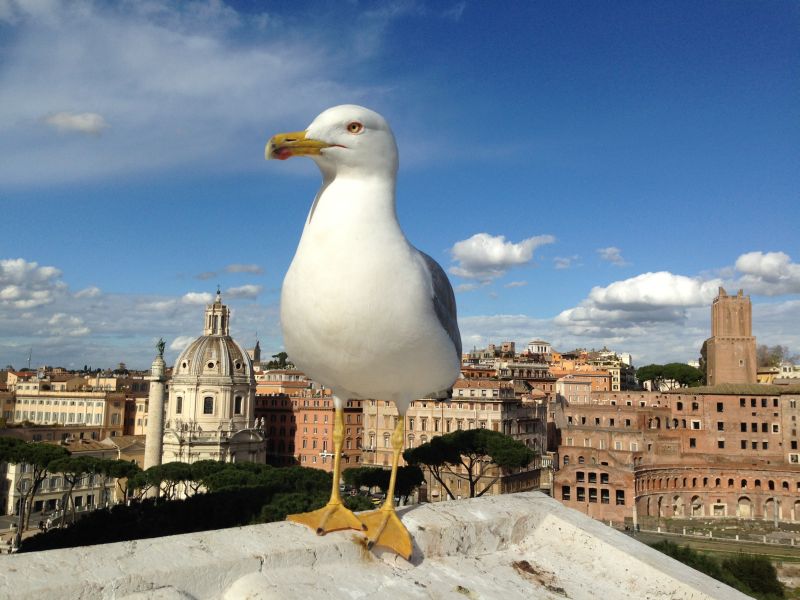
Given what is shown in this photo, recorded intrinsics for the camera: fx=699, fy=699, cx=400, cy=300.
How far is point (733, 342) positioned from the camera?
7694 centimetres

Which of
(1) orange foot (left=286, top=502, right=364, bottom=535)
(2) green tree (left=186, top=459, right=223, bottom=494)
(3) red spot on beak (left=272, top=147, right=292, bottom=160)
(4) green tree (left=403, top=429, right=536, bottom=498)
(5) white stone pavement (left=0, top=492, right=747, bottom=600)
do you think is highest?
(3) red spot on beak (left=272, top=147, right=292, bottom=160)

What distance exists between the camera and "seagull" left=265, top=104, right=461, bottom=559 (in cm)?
443

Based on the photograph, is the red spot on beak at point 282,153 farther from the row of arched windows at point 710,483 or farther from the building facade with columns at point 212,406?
the building facade with columns at point 212,406

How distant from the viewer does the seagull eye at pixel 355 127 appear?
4652 millimetres

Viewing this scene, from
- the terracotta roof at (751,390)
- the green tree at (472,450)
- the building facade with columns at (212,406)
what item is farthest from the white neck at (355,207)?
the terracotta roof at (751,390)

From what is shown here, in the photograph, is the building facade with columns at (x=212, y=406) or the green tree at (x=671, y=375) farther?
the green tree at (x=671, y=375)

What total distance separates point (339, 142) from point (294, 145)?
0.98 feet

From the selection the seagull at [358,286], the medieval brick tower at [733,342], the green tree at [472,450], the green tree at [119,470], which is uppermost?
the medieval brick tower at [733,342]

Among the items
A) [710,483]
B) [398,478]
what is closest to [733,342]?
[710,483]

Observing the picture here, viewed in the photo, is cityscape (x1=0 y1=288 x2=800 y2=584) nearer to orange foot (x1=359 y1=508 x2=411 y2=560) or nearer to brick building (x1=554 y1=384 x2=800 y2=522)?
brick building (x1=554 y1=384 x2=800 y2=522)

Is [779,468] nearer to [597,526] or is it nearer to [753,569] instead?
[753,569]

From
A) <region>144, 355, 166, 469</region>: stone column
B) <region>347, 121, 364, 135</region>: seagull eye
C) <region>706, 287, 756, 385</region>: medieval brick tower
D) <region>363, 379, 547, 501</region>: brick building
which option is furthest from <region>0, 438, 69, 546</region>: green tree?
<region>706, 287, 756, 385</region>: medieval brick tower

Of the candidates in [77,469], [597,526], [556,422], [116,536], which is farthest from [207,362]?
[597,526]

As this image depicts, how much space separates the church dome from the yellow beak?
207 ft
